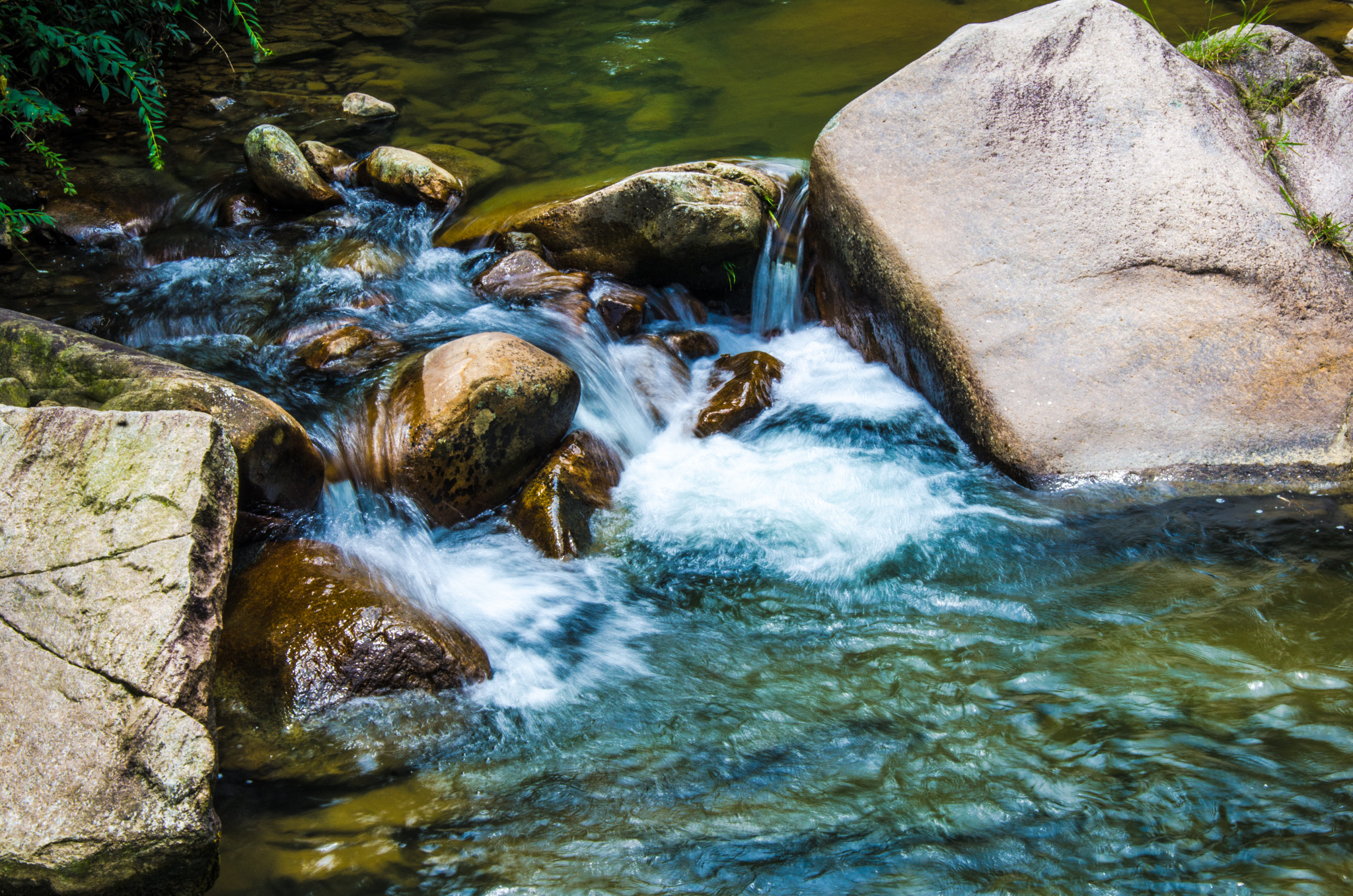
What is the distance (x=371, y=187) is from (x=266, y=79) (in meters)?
2.81

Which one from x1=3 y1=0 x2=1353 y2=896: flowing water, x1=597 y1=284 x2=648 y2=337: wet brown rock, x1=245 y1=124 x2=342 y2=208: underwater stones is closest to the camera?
x1=3 y1=0 x2=1353 y2=896: flowing water

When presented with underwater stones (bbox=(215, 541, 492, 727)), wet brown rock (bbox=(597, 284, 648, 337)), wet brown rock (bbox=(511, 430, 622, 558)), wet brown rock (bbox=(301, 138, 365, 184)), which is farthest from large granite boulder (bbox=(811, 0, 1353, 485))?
wet brown rock (bbox=(301, 138, 365, 184))

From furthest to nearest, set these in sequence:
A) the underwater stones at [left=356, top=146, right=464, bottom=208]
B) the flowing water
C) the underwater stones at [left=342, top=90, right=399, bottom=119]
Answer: the underwater stones at [left=342, top=90, right=399, bottom=119]
the underwater stones at [left=356, top=146, right=464, bottom=208]
the flowing water

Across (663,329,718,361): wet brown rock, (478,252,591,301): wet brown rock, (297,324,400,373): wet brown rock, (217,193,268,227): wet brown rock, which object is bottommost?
(663,329,718,361): wet brown rock

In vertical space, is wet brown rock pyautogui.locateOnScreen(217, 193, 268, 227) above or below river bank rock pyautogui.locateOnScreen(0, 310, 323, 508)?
above

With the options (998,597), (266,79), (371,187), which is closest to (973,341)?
(998,597)

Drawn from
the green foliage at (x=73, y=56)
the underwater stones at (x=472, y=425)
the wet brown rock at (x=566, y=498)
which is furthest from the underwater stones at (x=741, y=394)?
the green foliage at (x=73, y=56)

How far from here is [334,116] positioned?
7.48 metres

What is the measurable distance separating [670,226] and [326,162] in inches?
127

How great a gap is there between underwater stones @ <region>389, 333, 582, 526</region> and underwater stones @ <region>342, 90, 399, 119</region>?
4768 mm

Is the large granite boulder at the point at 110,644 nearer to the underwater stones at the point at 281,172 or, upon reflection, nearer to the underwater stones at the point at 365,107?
the underwater stones at the point at 281,172

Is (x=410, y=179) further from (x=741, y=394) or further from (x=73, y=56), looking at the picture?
(x=741, y=394)

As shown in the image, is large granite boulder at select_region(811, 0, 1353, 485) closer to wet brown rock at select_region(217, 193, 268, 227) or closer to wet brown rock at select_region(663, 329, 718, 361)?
wet brown rock at select_region(663, 329, 718, 361)

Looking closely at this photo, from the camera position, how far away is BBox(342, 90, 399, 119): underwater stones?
24.7 feet
